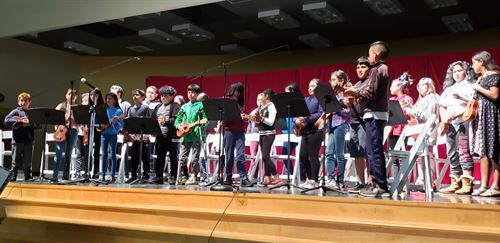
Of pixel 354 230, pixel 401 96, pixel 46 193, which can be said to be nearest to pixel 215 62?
pixel 401 96

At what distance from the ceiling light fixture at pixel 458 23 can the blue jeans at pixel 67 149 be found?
20.5 ft

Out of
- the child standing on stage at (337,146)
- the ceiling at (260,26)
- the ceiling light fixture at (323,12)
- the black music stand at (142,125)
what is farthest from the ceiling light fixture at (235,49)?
the child standing on stage at (337,146)

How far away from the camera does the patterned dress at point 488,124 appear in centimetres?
379

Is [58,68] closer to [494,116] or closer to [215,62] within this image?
[215,62]

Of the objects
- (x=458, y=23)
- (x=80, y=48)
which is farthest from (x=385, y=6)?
A: (x=80, y=48)

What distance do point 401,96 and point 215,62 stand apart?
6220 mm

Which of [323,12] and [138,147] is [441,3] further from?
[138,147]

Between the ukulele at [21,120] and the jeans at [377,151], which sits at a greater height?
the ukulele at [21,120]

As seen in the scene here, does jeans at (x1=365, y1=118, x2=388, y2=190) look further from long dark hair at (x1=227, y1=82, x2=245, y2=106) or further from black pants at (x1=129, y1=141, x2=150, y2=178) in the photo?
black pants at (x1=129, y1=141, x2=150, y2=178)

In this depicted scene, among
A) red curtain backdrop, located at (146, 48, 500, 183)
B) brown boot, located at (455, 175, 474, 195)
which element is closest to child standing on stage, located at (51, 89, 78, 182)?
red curtain backdrop, located at (146, 48, 500, 183)

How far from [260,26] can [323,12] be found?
1.36m

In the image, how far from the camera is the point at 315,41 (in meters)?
9.72

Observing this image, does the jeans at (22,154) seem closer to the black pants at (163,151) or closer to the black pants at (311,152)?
the black pants at (163,151)

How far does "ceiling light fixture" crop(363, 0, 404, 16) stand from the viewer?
7.30 meters
